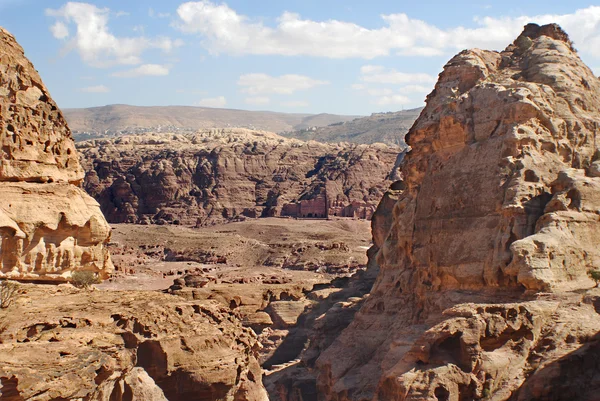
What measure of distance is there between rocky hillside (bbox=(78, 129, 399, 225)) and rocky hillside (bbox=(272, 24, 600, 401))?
267ft

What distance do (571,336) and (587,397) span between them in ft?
6.35

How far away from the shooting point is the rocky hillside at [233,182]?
11681cm

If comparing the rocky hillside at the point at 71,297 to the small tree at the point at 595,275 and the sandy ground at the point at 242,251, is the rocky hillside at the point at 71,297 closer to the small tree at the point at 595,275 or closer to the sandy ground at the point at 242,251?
the small tree at the point at 595,275

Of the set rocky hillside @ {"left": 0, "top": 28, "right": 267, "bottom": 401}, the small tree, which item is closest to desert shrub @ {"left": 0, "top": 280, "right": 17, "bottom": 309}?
rocky hillside @ {"left": 0, "top": 28, "right": 267, "bottom": 401}

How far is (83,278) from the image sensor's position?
24750mm

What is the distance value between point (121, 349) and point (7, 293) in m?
2.98

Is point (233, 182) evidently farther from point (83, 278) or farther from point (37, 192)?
point (37, 192)

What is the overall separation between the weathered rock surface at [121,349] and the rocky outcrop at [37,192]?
70 centimetres

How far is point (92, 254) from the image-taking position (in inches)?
878

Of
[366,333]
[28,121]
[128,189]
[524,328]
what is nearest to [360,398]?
[366,333]

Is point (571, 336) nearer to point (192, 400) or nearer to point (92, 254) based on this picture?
point (192, 400)

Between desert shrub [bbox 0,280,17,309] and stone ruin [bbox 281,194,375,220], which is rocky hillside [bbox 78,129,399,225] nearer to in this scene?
stone ruin [bbox 281,194,375,220]

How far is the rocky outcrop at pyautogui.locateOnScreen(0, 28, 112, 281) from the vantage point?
20.7 m

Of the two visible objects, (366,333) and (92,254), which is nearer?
(92,254)
